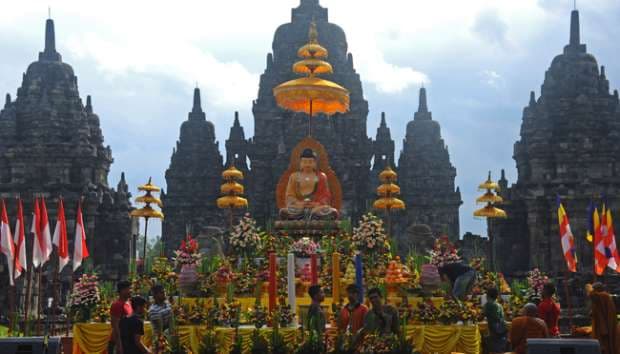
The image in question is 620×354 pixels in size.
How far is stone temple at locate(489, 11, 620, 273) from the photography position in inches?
1660

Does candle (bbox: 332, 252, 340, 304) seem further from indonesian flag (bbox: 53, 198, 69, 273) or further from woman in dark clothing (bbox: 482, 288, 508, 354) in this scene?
indonesian flag (bbox: 53, 198, 69, 273)

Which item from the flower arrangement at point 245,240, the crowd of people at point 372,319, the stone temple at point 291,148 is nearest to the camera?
the crowd of people at point 372,319

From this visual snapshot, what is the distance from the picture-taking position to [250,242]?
24.6m

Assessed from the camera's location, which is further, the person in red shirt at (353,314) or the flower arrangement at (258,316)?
the flower arrangement at (258,316)

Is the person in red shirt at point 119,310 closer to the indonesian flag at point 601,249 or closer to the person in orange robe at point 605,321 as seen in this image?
the person in orange robe at point 605,321

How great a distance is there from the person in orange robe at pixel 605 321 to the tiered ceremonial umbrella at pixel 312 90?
12452mm

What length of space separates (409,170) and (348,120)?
17.6ft

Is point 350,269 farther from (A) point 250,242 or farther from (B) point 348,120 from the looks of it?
(B) point 348,120

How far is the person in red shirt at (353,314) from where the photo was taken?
48.9 feet

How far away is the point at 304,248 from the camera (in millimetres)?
24438

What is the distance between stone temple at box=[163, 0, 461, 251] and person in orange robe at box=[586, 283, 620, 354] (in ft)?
132

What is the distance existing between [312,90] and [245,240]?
5.57m

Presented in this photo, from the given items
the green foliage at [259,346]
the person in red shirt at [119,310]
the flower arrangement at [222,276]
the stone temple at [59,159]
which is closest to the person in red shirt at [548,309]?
the green foliage at [259,346]

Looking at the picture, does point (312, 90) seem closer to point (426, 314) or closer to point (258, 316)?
point (426, 314)
